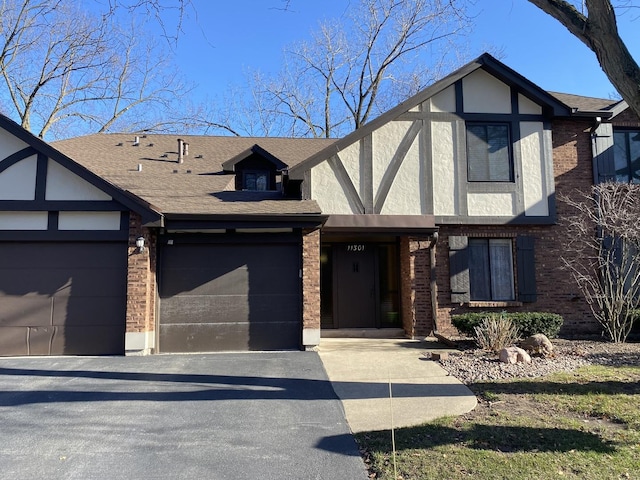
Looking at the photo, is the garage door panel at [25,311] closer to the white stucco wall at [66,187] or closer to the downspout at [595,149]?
the white stucco wall at [66,187]

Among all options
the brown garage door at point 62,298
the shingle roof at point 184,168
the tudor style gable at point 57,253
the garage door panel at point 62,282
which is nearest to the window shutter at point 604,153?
the shingle roof at point 184,168

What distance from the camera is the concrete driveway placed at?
4.09 m

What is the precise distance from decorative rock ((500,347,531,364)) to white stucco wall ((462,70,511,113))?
6.42m

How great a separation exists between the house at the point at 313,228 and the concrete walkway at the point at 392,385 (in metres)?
1.20

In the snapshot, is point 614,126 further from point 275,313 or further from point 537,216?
point 275,313

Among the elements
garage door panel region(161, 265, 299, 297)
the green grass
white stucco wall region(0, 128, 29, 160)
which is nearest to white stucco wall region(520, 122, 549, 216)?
the green grass

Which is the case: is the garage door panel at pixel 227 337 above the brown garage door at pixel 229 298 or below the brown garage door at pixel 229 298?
below


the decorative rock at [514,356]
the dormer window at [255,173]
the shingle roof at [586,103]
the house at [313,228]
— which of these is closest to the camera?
the decorative rock at [514,356]

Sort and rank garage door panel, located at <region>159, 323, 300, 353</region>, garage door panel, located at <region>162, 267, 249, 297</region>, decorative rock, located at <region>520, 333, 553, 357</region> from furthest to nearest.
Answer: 1. garage door panel, located at <region>162, 267, 249, 297</region>
2. garage door panel, located at <region>159, 323, 300, 353</region>
3. decorative rock, located at <region>520, 333, 553, 357</region>

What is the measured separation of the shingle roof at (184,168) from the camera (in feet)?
31.2

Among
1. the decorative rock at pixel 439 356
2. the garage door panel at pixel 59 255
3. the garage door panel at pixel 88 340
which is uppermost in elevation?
the garage door panel at pixel 59 255

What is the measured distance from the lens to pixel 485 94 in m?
11.5

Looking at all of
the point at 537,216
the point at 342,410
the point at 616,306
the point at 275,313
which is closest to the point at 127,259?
the point at 275,313

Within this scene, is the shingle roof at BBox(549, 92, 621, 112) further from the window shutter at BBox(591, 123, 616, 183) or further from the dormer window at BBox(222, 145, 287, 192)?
the dormer window at BBox(222, 145, 287, 192)
